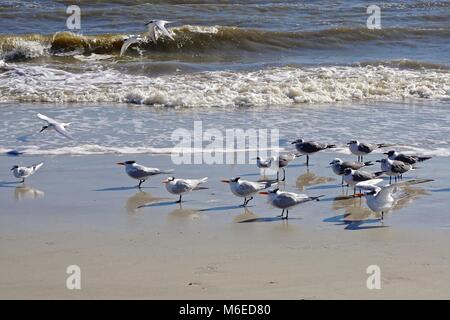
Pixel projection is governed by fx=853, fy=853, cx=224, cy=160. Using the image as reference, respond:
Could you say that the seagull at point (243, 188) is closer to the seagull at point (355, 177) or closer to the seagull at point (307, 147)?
the seagull at point (355, 177)

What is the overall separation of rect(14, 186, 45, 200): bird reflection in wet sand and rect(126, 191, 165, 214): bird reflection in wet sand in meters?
0.88

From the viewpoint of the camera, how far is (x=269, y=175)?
355 inches

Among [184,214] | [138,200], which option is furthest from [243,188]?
[138,200]

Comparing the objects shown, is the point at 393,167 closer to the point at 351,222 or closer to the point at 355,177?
the point at 355,177

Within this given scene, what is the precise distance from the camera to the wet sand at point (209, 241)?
560 cm

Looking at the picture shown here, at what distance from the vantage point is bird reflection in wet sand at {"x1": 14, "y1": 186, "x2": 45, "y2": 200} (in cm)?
804

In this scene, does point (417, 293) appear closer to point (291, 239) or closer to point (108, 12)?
point (291, 239)

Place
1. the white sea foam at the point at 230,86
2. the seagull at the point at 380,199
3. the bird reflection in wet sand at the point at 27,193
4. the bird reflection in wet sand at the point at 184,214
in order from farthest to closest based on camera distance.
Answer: the white sea foam at the point at 230,86 < the bird reflection in wet sand at the point at 27,193 < the bird reflection in wet sand at the point at 184,214 < the seagull at the point at 380,199

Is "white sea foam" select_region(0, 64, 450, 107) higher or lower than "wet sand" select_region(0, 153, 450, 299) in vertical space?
higher

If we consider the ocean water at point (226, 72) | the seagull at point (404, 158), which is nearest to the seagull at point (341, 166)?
the seagull at point (404, 158)

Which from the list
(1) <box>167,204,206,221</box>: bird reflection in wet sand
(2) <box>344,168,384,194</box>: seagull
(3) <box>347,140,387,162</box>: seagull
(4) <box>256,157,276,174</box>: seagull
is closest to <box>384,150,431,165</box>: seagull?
(3) <box>347,140,387,162</box>: seagull

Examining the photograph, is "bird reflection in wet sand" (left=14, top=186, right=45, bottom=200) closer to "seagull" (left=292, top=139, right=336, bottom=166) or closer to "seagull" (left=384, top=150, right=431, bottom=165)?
"seagull" (left=292, top=139, right=336, bottom=166)

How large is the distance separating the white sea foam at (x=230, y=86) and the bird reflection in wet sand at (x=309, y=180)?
14.8ft

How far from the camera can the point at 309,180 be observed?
8852 millimetres
